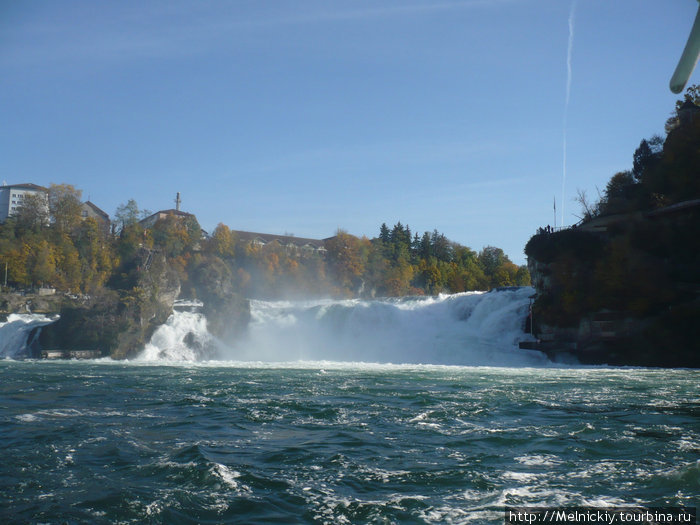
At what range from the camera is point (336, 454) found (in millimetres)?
8375

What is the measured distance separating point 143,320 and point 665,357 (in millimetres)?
32280

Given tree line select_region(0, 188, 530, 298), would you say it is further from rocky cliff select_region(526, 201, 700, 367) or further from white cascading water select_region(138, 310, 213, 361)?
rocky cliff select_region(526, 201, 700, 367)

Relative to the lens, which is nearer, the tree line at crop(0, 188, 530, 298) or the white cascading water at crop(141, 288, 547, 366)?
the white cascading water at crop(141, 288, 547, 366)

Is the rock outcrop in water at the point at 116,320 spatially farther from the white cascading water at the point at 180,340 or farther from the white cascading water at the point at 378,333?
the white cascading water at the point at 378,333

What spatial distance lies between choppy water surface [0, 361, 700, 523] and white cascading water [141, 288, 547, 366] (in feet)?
62.2

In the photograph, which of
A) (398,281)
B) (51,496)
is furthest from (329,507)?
(398,281)

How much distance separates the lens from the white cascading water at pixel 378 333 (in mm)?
34688

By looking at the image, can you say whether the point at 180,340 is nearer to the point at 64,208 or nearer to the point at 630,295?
the point at 630,295

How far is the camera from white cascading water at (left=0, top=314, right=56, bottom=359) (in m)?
36.5

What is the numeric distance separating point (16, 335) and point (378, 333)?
24.1 m

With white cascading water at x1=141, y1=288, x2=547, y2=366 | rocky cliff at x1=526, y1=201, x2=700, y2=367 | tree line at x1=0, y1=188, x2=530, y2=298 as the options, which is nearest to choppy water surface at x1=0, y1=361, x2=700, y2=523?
rocky cliff at x1=526, y1=201, x2=700, y2=367

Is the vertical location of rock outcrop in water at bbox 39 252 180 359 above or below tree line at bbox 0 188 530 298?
below

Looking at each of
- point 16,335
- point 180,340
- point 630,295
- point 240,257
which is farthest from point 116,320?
point 240,257

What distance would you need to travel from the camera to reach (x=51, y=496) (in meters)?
6.19
